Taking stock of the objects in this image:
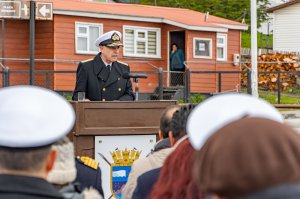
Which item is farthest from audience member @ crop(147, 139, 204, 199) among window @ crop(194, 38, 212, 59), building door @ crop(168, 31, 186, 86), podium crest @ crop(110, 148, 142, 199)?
window @ crop(194, 38, 212, 59)

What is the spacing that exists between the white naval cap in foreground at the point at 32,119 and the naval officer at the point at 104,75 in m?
6.24

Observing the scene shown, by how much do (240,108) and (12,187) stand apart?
0.87m

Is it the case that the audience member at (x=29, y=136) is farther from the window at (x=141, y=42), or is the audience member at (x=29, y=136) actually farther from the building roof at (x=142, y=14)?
the window at (x=141, y=42)

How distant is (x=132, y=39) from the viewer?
30.6 m

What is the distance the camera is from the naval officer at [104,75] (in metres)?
9.29

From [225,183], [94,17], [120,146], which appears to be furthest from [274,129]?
[94,17]

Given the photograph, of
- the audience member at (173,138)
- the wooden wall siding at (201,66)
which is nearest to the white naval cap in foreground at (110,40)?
the audience member at (173,138)

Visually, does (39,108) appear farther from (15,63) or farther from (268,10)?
(268,10)

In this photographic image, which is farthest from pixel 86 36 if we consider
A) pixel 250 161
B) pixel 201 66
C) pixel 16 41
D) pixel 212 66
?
pixel 250 161

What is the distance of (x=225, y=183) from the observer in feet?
7.32

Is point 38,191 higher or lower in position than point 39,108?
lower

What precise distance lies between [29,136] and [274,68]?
3468cm

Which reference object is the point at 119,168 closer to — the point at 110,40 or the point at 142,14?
the point at 110,40

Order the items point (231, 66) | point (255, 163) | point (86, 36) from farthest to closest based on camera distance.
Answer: point (231, 66) → point (86, 36) → point (255, 163)
